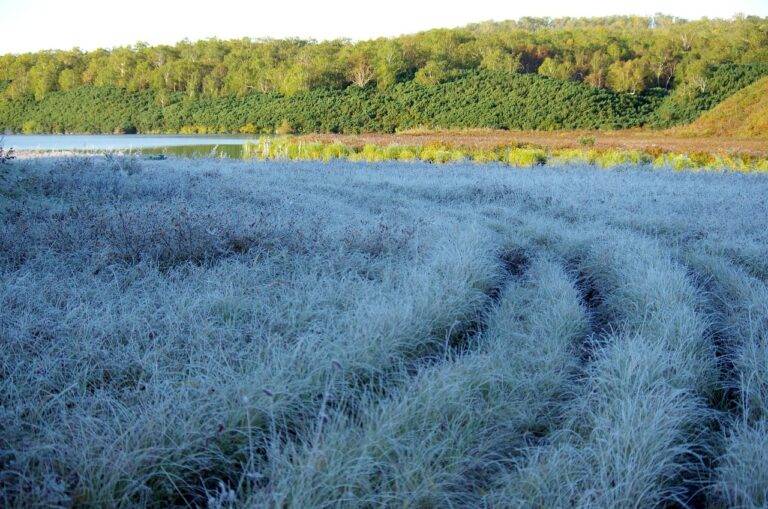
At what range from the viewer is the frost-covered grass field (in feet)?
6.44

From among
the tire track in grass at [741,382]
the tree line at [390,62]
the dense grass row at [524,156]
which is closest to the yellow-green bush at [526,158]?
the dense grass row at [524,156]

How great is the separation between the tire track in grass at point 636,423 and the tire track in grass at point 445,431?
136 mm

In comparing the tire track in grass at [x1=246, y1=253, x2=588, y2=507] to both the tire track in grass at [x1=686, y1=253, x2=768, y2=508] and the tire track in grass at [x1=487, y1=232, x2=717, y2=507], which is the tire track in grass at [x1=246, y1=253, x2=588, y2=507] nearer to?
the tire track in grass at [x1=487, y1=232, x2=717, y2=507]

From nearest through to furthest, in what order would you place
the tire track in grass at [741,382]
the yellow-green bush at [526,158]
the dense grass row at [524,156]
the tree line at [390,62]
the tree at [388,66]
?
the tire track in grass at [741,382] → the dense grass row at [524,156] → the yellow-green bush at [526,158] → the tree line at [390,62] → the tree at [388,66]

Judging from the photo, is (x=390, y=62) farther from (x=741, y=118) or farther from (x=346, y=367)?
(x=346, y=367)

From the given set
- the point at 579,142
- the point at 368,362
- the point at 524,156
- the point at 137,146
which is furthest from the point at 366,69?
the point at 368,362

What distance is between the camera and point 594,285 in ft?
15.2

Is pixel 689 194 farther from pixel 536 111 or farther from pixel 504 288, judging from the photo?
pixel 536 111

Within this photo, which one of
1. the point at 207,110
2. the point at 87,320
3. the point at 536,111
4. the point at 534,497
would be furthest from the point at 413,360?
the point at 207,110

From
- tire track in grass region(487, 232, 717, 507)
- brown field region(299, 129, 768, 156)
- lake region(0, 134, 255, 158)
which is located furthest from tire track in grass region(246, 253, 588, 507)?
brown field region(299, 129, 768, 156)

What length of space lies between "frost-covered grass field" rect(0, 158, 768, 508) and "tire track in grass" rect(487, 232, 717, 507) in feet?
0.05

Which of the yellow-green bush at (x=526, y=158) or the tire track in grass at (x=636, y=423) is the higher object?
the yellow-green bush at (x=526, y=158)

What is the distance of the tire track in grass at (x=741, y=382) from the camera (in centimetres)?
204

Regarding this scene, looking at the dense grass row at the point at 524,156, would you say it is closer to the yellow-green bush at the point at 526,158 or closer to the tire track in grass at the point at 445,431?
the yellow-green bush at the point at 526,158
